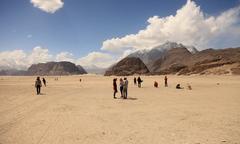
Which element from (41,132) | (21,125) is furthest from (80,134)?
(21,125)

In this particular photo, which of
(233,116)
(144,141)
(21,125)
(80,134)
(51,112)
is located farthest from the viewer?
(51,112)

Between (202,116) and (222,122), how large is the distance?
1548 millimetres

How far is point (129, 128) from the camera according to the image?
1062 centimetres

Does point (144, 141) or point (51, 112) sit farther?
point (51, 112)

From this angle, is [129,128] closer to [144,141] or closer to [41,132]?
[144,141]

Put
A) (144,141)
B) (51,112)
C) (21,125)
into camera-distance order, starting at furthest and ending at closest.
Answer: (51,112), (21,125), (144,141)

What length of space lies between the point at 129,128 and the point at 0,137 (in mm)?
4802

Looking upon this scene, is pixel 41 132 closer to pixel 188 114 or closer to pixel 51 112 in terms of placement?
pixel 51 112

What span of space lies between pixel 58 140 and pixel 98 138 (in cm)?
137

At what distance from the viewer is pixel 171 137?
30.2 feet

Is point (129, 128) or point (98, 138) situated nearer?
point (98, 138)

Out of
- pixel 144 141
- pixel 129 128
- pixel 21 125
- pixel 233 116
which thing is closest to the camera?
pixel 144 141

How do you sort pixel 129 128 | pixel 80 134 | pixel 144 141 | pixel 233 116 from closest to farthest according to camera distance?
pixel 144 141
pixel 80 134
pixel 129 128
pixel 233 116

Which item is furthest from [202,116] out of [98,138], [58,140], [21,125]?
[21,125]
